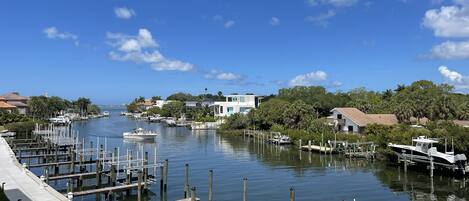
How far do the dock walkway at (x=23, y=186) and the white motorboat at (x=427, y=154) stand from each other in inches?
1450

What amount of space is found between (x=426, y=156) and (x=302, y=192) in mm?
17344

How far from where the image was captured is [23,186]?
30266 millimetres

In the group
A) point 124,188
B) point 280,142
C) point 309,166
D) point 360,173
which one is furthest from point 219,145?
point 124,188

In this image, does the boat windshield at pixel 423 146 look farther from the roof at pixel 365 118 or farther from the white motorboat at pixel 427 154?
the roof at pixel 365 118

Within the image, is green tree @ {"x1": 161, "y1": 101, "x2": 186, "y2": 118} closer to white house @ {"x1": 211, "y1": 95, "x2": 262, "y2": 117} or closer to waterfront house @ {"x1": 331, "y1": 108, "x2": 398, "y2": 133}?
white house @ {"x1": 211, "y1": 95, "x2": 262, "y2": 117}

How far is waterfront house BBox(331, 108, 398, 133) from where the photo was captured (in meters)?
79.1

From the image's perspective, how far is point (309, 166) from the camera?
2174 inches

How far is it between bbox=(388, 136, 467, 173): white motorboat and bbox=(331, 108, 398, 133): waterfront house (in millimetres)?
24249

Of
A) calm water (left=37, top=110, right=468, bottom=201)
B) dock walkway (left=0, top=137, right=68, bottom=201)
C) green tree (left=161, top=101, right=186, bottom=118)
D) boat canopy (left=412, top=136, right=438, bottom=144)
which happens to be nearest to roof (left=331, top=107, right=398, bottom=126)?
calm water (left=37, top=110, right=468, bottom=201)

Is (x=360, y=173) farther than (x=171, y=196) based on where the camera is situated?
Yes

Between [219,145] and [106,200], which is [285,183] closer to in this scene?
[106,200]

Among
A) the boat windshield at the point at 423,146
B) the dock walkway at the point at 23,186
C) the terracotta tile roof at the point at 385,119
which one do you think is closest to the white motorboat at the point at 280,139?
the terracotta tile roof at the point at 385,119

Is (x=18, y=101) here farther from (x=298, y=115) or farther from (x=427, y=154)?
(x=427, y=154)

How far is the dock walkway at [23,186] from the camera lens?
1072 inches
